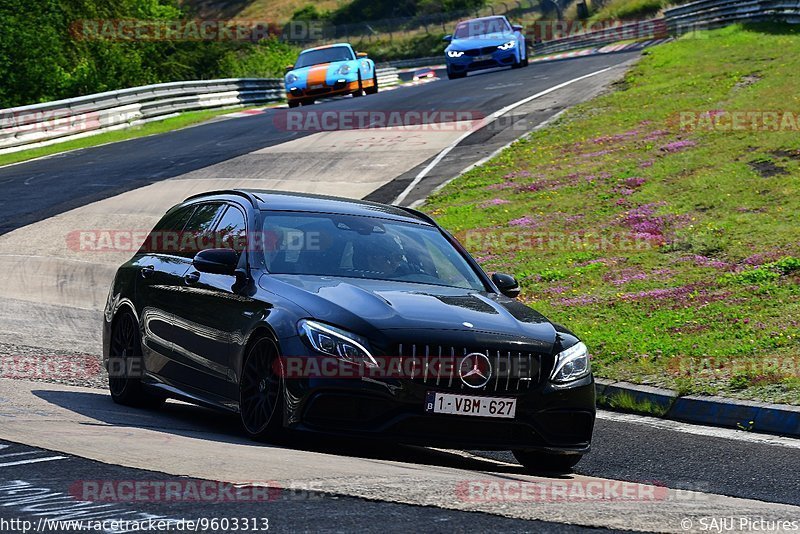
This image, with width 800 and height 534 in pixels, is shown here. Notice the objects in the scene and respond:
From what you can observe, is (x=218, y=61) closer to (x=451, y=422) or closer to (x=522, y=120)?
(x=522, y=120)

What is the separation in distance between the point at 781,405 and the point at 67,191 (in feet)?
51.8

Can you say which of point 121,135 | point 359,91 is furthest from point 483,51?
point 121,135

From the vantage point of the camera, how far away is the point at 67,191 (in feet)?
73.4

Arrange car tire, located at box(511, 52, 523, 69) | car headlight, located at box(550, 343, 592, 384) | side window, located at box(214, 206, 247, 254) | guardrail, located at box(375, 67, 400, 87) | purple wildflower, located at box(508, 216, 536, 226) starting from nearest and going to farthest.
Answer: car headlight, located at box(550, 343, 592, 384), side window, located at box(214, 206, 247, 254), purple wildflower, located at box(508, 216, 536, 226), car tire, located at box(511, 52, 523, 69), guardrail, located at box(375, 67, 400, 87)

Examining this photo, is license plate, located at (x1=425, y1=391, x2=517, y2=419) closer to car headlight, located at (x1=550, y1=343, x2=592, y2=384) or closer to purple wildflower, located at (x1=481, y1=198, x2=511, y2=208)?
car headlight, located at (x1=550, y1=343, x2=592, y2=384)

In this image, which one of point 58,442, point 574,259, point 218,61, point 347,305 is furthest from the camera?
point 218,61

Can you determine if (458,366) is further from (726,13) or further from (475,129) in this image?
(726,13)

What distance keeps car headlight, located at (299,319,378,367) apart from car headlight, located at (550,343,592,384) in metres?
1.16

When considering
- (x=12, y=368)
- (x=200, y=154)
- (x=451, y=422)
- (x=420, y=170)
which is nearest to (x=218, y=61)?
(x=200, y=154)

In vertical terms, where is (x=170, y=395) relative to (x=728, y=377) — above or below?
above

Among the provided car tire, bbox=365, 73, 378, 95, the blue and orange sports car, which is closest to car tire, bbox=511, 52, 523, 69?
car tire, bbox=365, 73, 378, 95

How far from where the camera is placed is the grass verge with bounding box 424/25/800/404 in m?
11.1

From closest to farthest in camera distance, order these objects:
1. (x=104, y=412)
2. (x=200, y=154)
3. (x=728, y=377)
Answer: (x=104, y=412) < (x=728, y=377) < (x=200, y=154)

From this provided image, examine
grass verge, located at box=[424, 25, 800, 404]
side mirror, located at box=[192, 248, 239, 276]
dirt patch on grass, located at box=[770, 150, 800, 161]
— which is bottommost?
grass verge, located at box=[424, 25, 800, 404]
